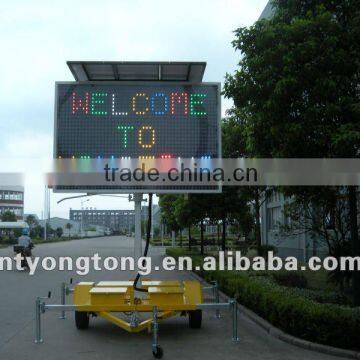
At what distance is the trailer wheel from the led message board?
103 inches

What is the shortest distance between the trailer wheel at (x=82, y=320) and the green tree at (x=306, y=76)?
4.13 meters

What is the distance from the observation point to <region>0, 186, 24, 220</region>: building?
4336 inches

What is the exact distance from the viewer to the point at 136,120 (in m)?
9.05

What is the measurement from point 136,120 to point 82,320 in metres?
3.41

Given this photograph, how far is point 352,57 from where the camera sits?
9086 millimetres

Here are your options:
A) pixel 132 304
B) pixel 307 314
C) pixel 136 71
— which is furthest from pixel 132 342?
pixel 136 71

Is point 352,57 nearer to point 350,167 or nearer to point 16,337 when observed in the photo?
point 350,167

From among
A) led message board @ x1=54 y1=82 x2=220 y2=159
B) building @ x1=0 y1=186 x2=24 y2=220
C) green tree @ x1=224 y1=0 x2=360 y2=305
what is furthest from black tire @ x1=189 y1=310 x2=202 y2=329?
building @ x1=0 y1=186 x2=24 y2=220

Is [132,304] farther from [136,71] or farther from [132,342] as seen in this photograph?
[136,71]

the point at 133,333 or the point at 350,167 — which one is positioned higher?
the point at 350,167

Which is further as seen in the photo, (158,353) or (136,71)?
(136,71)

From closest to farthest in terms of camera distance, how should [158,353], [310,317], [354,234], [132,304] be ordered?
[158,353] → [310,317] → [132,304] → [354,234]

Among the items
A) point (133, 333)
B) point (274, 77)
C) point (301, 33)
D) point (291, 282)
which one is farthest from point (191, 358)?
point (291, 282)

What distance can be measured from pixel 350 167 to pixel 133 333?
4.36m
